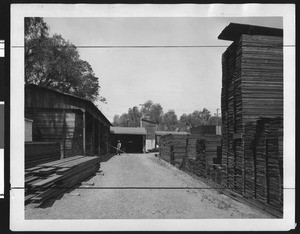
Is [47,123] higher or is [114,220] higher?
[47,123]

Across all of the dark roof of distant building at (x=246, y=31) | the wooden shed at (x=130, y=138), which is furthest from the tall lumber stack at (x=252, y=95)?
the wooden shed at (x=130, y=138)

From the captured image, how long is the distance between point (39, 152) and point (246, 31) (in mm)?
8734

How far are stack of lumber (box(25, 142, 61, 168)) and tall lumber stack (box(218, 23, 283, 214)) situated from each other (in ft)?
23.4

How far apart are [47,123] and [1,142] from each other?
29.2 ft

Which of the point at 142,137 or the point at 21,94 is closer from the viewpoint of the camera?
the point at 21,94

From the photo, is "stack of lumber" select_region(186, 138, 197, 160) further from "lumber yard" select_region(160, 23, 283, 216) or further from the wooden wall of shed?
the wooden wall of shed

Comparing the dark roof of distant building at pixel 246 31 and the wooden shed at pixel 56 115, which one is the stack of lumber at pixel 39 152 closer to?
the wooden shed at pixel 56 115

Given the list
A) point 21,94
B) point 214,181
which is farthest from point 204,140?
point 21,94

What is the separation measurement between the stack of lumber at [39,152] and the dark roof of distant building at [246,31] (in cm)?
746

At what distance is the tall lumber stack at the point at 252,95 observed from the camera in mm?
7418

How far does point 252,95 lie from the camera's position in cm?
820

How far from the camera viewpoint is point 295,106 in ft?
19.5

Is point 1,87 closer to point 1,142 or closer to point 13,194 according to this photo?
point 1,142

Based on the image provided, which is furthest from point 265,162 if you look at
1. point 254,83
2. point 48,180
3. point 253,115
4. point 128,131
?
point 128,131
